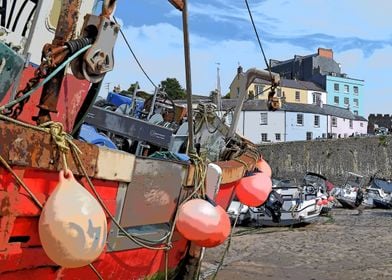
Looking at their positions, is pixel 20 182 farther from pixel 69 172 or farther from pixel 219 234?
pixel 219 234

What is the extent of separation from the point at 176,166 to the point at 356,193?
82.0 ft

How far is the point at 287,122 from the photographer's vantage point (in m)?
63.1

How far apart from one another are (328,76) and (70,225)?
271 feet

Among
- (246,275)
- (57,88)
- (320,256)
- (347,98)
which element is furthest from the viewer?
(347,98)

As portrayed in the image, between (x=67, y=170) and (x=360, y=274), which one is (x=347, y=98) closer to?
(x=360, y=274)

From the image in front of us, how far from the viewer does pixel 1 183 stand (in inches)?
96.5

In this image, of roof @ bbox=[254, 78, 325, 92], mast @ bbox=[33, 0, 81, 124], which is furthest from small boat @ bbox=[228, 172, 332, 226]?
roof @ bbox=[254, 78, 325, 92]

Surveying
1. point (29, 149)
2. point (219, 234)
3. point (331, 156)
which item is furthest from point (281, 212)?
point (331, 156)

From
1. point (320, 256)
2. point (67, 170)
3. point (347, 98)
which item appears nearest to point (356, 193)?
point (320, 256)

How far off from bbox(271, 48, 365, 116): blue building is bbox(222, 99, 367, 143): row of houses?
46.9ft

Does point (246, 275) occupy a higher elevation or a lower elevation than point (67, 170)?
lower

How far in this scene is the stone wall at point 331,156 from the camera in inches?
2058

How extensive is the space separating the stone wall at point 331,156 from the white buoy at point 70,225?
50224 mm

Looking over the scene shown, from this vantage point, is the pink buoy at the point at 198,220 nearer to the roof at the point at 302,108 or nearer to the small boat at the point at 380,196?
the small boat at the point at 380,196
